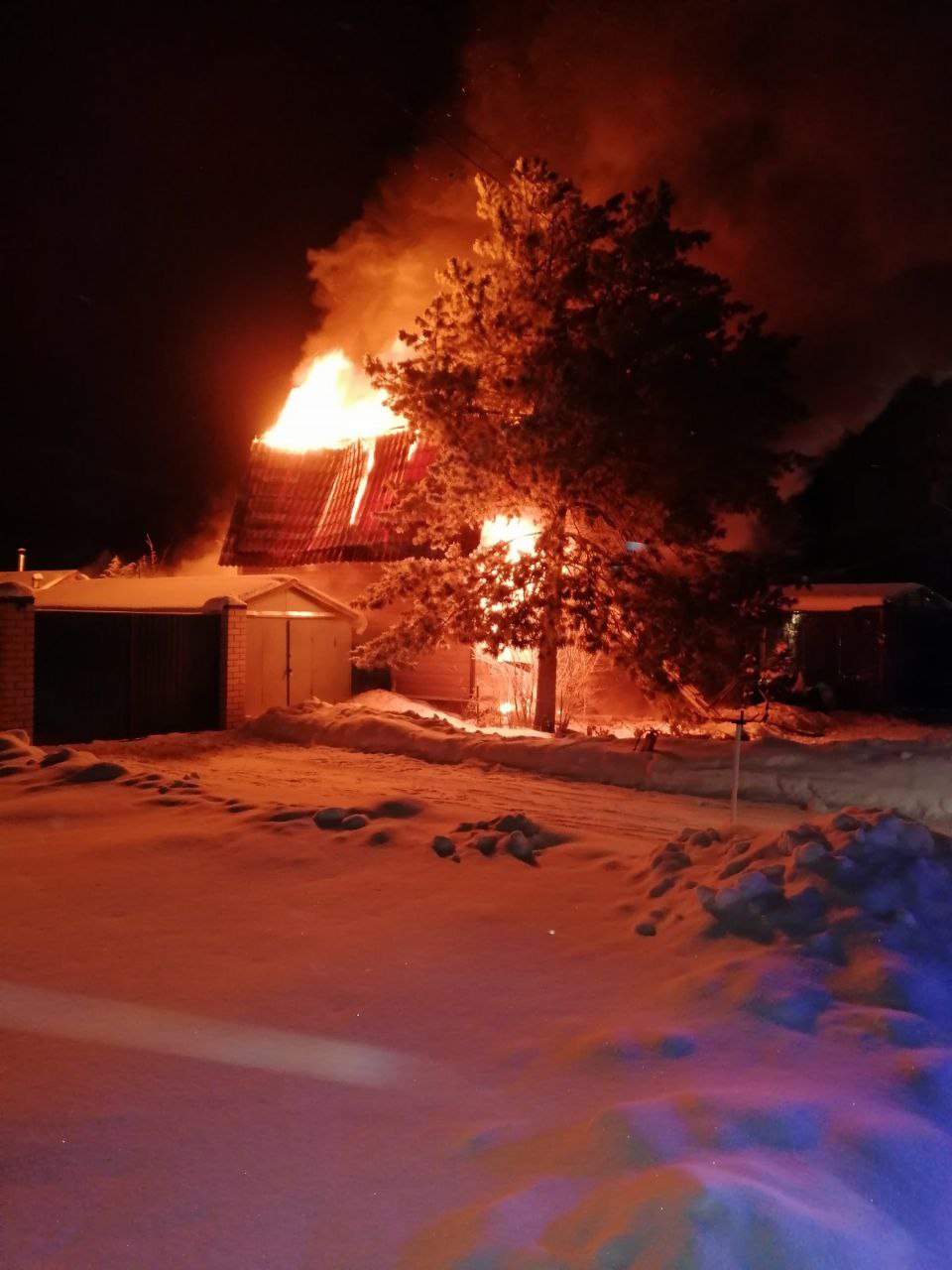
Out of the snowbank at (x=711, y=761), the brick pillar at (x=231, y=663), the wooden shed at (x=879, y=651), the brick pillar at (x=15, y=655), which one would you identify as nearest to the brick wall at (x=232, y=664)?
the brick pillar at (x=231, y=663)

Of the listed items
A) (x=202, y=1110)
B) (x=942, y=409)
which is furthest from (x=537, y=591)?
(x=942, y=409)

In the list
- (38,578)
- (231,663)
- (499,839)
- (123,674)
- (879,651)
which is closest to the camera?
(499,839)

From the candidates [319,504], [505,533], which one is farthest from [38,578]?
[505,533]

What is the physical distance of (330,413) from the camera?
25781mm

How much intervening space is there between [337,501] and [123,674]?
338 inches

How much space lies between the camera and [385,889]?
20.0 feet

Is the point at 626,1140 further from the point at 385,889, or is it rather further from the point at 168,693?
the point at 168,693

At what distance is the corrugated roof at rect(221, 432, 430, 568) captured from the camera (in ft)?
70.3

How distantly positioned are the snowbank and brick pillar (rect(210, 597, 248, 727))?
194 centimetres

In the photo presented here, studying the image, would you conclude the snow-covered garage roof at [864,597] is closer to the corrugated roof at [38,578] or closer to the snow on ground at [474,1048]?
the corrugated roof at [38,578]

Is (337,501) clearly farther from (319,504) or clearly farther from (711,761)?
(711,761)

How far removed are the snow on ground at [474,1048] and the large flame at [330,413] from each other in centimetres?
1836

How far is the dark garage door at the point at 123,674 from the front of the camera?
48.3 ft

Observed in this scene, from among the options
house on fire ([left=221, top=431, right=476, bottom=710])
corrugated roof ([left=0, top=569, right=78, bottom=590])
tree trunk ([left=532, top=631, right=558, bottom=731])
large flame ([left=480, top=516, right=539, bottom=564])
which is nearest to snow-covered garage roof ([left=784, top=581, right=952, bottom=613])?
large flame ([left=480, top=516, right=539, bottom=564])
